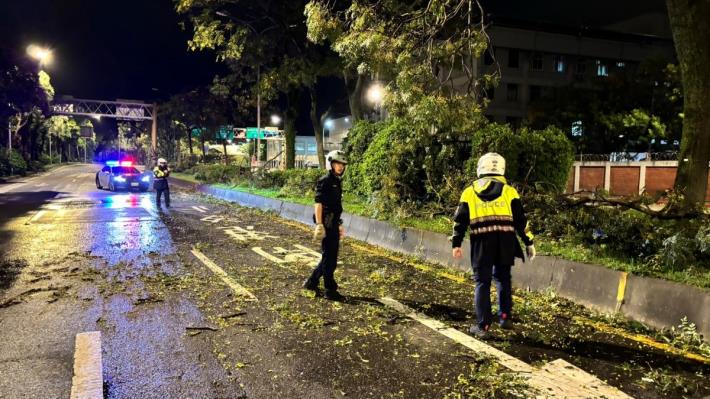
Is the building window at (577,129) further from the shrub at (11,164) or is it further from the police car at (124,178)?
the shrub at (11,164)

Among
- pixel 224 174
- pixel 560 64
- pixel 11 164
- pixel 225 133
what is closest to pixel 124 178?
pixel 224 174

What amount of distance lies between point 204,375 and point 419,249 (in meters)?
5.78

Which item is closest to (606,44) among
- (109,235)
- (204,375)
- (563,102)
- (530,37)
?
(530,37)

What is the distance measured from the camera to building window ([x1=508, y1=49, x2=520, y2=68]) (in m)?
50.1

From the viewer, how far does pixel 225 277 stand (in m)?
7.46

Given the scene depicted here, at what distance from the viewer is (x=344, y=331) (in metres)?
5.21

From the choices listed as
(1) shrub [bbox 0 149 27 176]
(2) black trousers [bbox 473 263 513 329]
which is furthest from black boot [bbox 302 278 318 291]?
(1) shrub [bbox 0 149 27 176]

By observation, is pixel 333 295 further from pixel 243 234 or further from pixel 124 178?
pixel 124 178

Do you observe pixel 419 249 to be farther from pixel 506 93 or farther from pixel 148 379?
pixel 506 93

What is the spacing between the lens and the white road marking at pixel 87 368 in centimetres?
378

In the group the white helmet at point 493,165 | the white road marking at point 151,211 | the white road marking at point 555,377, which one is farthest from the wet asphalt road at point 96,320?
the white road marking at point 151,211

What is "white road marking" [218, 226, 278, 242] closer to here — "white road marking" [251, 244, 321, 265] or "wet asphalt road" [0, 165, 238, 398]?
"white road marking" [251, 244, 321, 265]

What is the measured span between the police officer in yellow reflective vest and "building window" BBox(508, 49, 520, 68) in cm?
4874

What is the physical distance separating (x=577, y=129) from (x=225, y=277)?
39331mm
